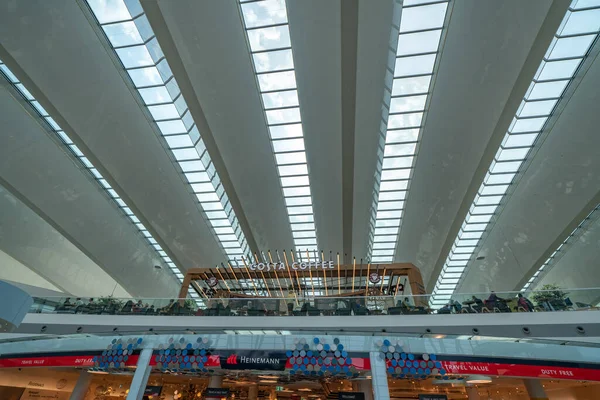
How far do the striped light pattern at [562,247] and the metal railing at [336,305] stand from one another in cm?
805

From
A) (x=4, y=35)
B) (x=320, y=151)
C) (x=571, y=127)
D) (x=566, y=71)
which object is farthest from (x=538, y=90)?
(x=4, y=35)

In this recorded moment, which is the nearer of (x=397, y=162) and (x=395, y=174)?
(x=397, y=162)

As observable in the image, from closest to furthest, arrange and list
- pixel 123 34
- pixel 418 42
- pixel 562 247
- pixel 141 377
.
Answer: pixel 141 377 → pixel 418 42 → pixel 123 34 → pixel 562 247


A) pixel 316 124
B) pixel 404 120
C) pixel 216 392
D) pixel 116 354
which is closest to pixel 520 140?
pixel 404 120

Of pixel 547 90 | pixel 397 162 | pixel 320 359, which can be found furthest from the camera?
pixel 397 162

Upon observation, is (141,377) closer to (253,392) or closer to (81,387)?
(81,387)

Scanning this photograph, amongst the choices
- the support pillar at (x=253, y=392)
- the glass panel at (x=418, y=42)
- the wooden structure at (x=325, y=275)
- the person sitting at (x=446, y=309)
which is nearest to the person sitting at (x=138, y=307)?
the wooden structure at (x=325, y=275)

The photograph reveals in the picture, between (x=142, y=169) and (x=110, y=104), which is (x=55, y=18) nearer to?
(x=110, y=104)

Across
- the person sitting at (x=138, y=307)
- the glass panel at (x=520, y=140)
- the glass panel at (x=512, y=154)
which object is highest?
the glass panel at (x=512, y=154)

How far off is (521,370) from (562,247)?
14.8 meters

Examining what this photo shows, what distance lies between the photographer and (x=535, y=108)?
1258 cm

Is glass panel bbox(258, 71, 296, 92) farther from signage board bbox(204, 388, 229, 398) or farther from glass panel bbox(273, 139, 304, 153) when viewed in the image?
signage board bbox(204, 388, 229, 398)

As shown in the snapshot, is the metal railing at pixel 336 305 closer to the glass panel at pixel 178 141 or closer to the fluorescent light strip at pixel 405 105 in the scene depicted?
the fluorescent light strip at pixel 405 105

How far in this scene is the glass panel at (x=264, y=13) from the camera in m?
10.3
